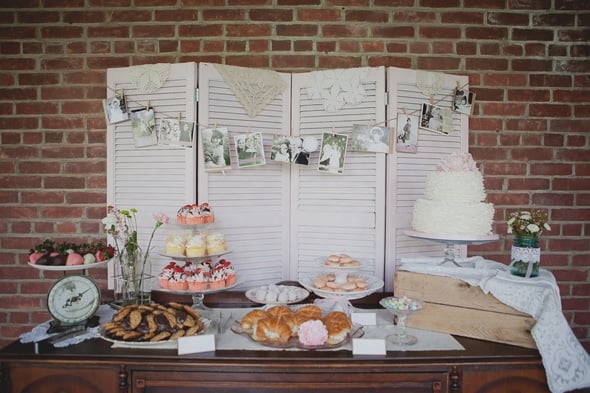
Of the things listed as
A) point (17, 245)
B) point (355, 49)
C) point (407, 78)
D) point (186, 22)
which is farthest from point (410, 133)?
point (17, 245)

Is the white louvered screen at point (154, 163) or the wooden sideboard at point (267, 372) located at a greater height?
the white louvered screen at point (154, 163)

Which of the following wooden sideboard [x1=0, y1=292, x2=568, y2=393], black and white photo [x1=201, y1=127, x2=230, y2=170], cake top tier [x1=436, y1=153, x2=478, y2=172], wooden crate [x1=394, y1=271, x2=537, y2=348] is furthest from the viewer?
black and white photo [x1=201, y1=127, x2=230, y2=170]

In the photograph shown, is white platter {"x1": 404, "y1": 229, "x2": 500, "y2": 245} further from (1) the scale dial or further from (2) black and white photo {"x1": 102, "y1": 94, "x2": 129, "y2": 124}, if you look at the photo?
(2) black and white photo {"x1": 102, "y1": 94, "x2": 129, "y2": 124}

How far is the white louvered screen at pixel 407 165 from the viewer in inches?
82.7

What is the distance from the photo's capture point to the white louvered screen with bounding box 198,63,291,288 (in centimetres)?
208

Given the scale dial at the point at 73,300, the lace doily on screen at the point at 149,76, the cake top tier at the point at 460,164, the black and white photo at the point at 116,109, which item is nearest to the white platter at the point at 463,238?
the cake top tier at the point at 460,164

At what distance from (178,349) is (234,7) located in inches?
74.5

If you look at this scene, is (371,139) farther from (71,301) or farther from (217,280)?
(71,301)

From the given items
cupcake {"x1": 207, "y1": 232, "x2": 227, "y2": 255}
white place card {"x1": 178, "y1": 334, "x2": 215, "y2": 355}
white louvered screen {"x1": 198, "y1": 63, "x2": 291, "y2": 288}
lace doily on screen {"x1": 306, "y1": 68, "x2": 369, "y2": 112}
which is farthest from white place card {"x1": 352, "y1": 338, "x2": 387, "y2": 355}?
lace doily on screen {"x1": 306, "y1": 68, "x2": 369, "y2": 112}

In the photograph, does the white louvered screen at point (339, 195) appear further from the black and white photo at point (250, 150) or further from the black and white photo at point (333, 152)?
the black and white photo at point (250, 150)

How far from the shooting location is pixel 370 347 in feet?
4.69

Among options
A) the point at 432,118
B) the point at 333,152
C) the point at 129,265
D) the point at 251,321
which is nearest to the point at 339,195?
the point at 333,152

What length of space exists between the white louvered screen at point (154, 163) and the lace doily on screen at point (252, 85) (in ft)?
0.62

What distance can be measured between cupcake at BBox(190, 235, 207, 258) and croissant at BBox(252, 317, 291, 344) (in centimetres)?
45
